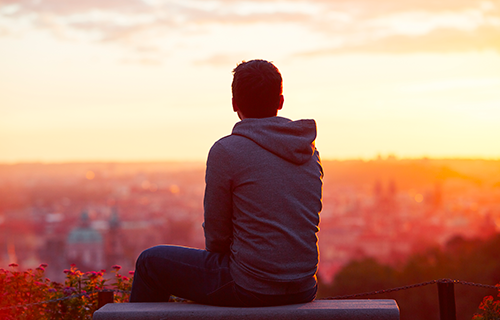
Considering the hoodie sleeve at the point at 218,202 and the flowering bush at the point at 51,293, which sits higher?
the hoodie sleeve at the point at 218,202

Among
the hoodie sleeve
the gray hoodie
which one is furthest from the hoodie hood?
the hoodie sleeve

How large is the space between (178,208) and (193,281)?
72300 mm

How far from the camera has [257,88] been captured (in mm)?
1839

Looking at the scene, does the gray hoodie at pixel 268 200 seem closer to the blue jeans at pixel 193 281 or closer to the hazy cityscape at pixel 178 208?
the blue jeans at pixel 193 281

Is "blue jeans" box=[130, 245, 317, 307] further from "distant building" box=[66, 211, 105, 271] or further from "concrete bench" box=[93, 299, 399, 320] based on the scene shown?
"distant building" box=[66, 211, 105, 271]

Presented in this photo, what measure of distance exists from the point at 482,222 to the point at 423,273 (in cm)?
3691

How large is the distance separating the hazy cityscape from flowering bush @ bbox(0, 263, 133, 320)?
43.2 meters

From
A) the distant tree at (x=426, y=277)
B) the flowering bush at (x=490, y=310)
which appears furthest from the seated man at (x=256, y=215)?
the distant tree at (x=426, y=277)

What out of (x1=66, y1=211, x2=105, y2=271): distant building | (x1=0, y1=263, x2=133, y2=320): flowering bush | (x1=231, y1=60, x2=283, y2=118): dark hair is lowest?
(x1=66, y1=211, x2=105, y2=271): distant building

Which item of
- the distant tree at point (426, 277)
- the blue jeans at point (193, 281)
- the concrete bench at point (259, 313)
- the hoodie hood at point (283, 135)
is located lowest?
the distant tree at point (426, 277)

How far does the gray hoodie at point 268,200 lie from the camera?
1.76 m

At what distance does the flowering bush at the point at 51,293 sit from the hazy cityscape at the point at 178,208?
142 ft

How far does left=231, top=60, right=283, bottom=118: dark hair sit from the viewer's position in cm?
183

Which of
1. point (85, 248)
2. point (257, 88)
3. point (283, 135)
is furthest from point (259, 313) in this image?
point (85, 248)
